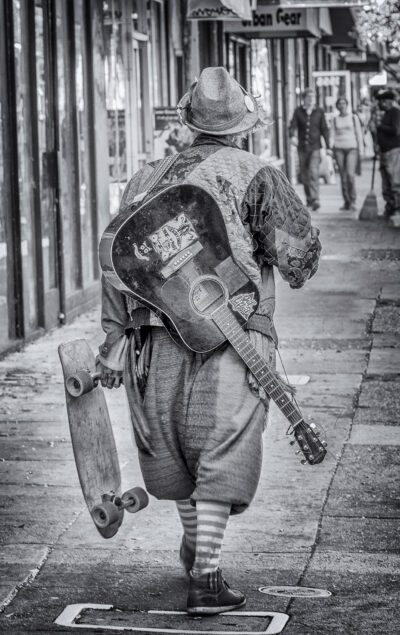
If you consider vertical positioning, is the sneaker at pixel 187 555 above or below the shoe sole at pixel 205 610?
above

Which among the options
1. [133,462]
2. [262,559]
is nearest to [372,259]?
[133,462]

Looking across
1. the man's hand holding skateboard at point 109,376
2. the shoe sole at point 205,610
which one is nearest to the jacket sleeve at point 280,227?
the man's hand holding skateboard at point 109,376

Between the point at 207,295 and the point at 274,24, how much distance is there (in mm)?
17248

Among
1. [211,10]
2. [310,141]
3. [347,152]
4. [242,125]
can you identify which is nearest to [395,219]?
[347,152]

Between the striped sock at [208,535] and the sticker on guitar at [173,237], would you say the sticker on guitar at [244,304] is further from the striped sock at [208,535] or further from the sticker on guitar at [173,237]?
the striped sock at [208,535]

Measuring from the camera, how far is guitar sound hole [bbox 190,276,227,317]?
4.75m

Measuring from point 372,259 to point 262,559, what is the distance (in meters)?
10.6

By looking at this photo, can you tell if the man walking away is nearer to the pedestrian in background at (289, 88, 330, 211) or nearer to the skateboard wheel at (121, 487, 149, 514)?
the skateboard wheel at (121, 487, 149, 514)

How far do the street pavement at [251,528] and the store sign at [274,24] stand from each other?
40.0ft

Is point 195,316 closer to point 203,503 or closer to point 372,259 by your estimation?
point 203,503

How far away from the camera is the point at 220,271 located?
15.6 feet

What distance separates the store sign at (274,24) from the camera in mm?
21031

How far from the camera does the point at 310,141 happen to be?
909 inches

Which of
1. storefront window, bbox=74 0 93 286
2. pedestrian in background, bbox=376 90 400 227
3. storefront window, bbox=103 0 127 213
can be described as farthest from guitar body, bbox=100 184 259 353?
pedestrian in background, bbox=376 90 400 227
